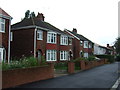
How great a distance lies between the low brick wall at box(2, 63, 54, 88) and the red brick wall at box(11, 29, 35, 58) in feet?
40.9

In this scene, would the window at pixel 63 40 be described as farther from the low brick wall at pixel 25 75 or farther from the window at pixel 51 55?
the low brick wall at pixel 25 75

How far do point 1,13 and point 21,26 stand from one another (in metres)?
7.63

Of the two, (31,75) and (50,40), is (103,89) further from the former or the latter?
(50,40)

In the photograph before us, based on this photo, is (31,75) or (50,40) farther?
(50,40)

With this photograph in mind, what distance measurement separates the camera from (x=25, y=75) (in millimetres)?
13062

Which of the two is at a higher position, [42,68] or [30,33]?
[30,33]

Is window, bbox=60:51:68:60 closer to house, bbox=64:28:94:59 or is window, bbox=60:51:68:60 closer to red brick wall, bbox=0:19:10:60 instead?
house, bbox=64:28:94:59

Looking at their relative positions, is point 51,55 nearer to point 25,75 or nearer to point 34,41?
point 34,41

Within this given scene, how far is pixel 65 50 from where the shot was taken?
37531 millimetres

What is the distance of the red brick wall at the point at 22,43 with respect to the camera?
28828 mm

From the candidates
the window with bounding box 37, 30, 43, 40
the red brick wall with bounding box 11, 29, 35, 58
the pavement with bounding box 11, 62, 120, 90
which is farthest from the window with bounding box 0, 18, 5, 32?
the pavement with bounding box 11, 62, 120, 90

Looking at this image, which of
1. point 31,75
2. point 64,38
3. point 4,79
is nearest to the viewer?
point 4,79

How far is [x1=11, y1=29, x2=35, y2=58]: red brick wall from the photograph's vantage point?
28828 millimetres

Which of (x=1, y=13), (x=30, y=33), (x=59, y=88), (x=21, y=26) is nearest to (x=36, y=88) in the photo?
(x=59, y=88)
